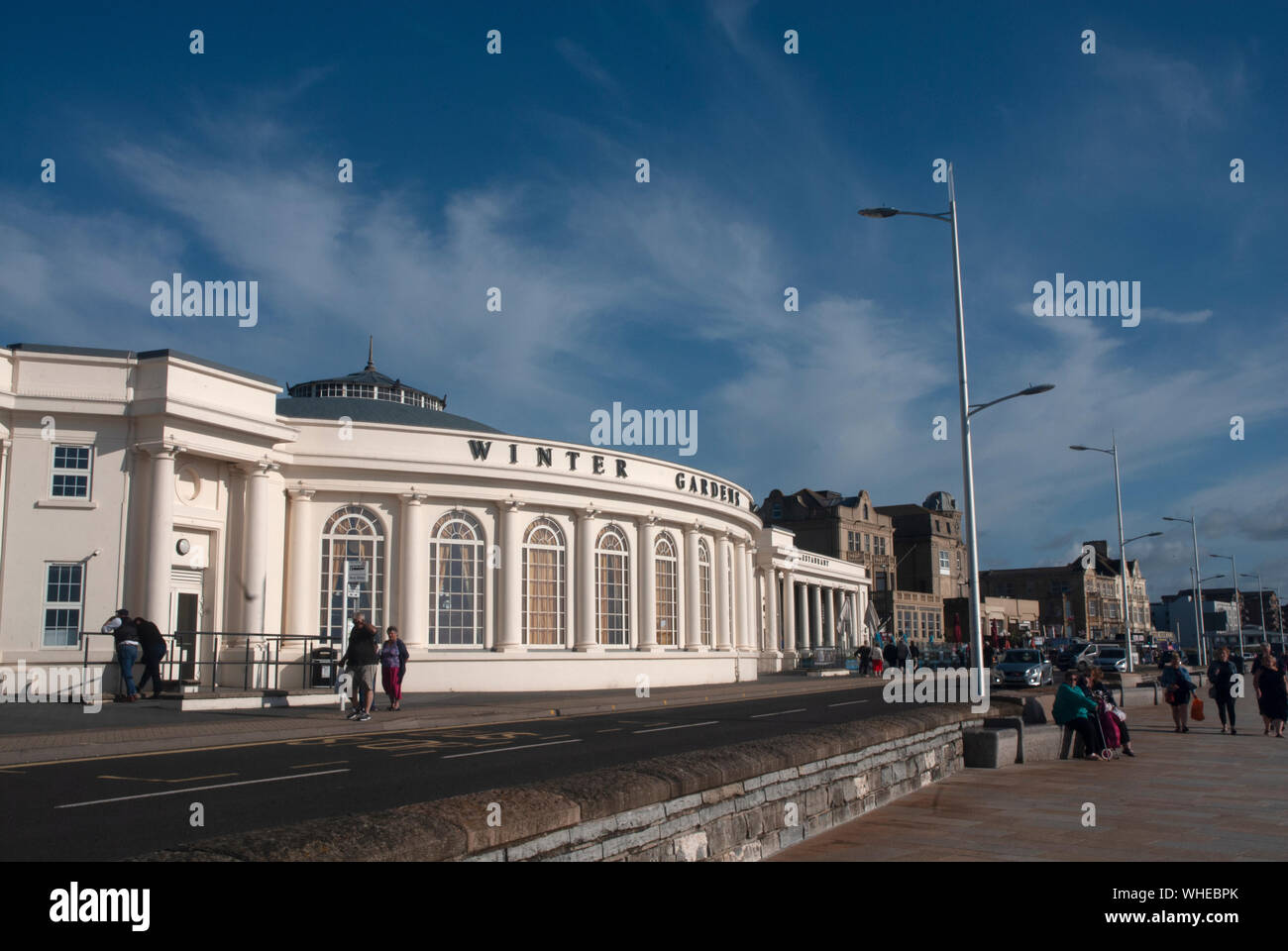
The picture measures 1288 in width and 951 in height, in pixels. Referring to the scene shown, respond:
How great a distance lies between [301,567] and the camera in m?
26.3

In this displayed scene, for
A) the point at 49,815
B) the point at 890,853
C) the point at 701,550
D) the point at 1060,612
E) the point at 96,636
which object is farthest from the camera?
the point at 1060,612

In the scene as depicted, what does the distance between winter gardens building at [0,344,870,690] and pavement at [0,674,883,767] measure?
77.0 inches

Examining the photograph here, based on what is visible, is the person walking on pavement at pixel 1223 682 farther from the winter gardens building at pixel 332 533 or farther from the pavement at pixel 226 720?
the winter gardens building at pixel 332 533

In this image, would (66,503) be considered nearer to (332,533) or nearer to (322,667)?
(322,667)

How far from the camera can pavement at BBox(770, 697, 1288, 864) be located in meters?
7.49

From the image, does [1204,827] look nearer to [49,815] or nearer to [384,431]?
[49,815]

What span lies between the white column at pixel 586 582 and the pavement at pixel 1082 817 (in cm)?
1777

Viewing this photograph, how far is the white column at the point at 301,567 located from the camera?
26.1 meters

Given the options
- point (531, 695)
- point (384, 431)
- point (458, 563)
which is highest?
point (384, 431)
